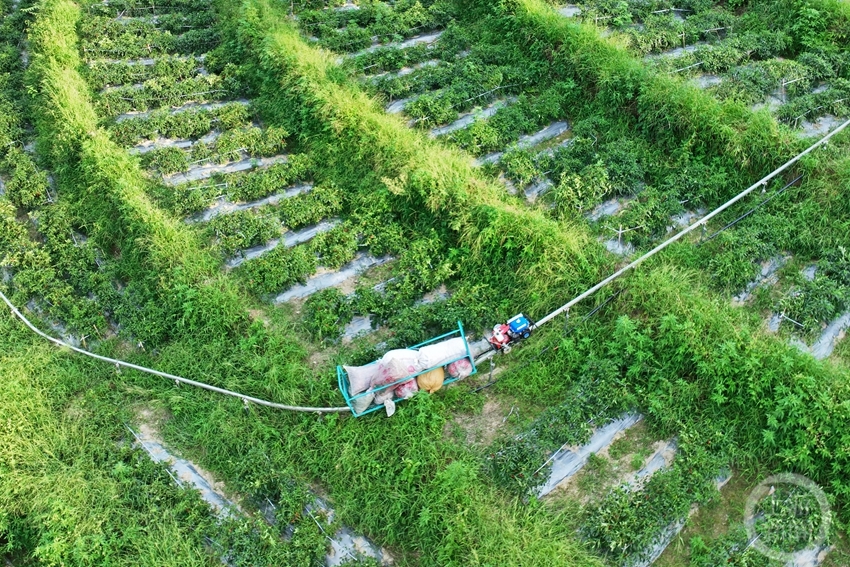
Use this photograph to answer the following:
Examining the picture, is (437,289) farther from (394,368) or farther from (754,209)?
(754,209)

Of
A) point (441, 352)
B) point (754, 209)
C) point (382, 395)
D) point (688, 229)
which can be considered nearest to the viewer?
point (382, 395)

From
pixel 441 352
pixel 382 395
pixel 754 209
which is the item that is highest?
pixel 754 209

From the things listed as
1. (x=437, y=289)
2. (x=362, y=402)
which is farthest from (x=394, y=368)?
(x=437, y=289)

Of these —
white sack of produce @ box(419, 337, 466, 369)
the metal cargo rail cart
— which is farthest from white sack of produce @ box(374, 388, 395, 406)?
white sack of produce @ box(419, 337, 466, 369)

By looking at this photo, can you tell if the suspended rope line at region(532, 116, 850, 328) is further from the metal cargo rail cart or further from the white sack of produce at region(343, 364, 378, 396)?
the white sack of produce at region(343, 364, 378, 396)

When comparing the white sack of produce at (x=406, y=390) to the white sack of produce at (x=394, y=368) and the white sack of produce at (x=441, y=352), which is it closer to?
the white sack of produce at (x=394, y=368)

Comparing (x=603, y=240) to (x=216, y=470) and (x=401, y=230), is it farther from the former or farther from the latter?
(x=216, y=470)
